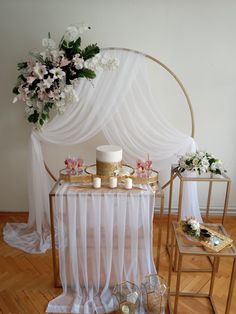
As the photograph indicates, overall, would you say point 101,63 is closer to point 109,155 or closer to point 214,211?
point 109,155

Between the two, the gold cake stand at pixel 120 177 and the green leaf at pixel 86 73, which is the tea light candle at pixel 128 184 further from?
the green leaf at pixel 86 73

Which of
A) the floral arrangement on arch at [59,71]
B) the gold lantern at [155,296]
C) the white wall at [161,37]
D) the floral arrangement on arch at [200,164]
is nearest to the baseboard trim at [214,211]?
the white wall at [161,37]

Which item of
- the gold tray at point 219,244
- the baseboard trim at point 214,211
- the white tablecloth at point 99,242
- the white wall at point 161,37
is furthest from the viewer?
the baseboard trim at point 214,211

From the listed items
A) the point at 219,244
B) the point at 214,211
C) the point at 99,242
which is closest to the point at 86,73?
the point at 99,242

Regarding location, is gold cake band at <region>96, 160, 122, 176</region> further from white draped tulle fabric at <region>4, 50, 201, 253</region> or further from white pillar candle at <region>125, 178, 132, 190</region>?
white draped tulle fabric at <region>4, 50, 201, 253</region>

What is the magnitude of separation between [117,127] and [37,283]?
4.20ft

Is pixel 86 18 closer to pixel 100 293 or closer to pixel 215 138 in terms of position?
pixel 215 138

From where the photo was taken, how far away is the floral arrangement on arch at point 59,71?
1.69 m

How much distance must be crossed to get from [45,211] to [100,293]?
886mm

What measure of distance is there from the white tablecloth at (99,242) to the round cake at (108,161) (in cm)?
15

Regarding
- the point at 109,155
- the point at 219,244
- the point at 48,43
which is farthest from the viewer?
the point at 48,43

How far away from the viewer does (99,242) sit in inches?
61.7

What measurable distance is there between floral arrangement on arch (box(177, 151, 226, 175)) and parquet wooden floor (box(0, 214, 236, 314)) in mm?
757

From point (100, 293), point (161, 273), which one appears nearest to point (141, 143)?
point (161, 273)
